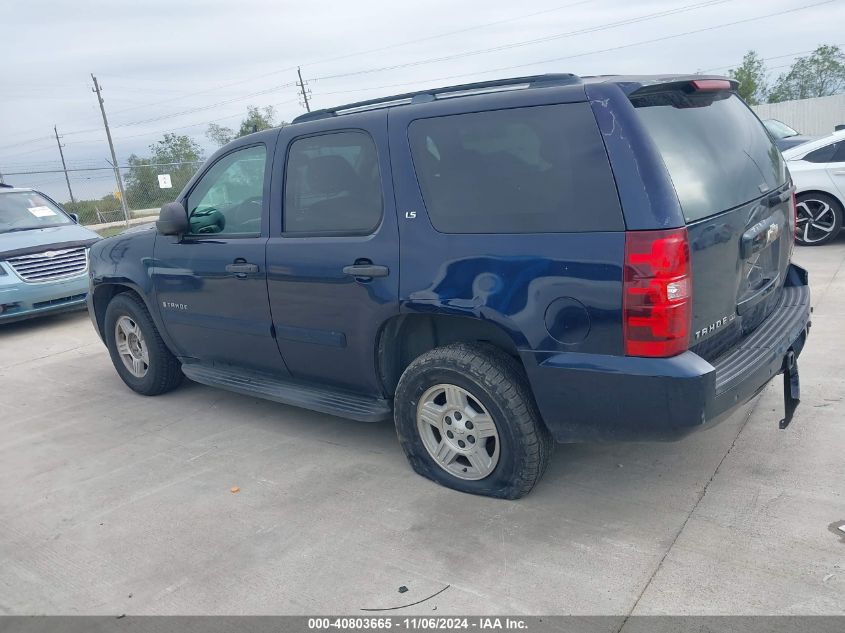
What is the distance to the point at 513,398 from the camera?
329cm

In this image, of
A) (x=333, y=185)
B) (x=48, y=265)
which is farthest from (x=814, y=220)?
(x=48, y=265)

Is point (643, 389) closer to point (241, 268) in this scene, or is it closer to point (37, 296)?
point (241, 268)

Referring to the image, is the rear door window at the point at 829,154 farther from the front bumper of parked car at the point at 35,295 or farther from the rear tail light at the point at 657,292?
the front bumper of parked car at the point at 35,295

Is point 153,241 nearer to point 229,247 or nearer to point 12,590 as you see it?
point 229,247

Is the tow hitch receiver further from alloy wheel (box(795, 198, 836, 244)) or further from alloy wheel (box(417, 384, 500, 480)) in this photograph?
alloy wheel (box(795, 198, 836, 244))

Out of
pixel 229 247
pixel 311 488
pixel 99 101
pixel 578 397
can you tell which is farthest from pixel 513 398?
pixel 99 101

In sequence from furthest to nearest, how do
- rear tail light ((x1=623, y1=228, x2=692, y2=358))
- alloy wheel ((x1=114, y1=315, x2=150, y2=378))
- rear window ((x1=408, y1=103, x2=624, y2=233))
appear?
1. alloy wheel ((x1=114, y1=315, x2=150, y2=378))
2. rear window ((x1=408, y1=103, x2=624, y2=233))
3. rear tail light ((x1=623, y1=228, x2=692, y2=358))

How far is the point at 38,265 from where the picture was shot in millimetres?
8523

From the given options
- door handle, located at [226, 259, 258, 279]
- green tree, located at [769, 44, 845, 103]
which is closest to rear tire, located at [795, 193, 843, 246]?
door handle, located at [226, 259, 258, 279]

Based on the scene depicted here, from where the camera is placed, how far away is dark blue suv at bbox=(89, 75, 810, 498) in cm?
291

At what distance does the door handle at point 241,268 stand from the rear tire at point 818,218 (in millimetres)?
7214

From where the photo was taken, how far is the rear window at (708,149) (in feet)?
9.89

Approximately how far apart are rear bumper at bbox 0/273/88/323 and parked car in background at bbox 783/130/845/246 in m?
8.84

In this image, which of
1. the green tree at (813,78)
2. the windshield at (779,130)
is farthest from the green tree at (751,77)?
the windshield at (779,130)
